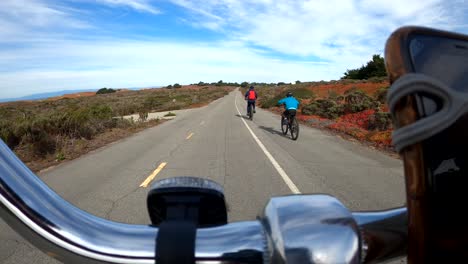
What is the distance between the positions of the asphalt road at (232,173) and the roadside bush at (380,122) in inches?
143

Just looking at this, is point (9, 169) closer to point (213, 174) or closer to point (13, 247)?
point (13, 247)

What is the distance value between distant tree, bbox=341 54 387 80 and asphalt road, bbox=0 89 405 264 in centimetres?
4325

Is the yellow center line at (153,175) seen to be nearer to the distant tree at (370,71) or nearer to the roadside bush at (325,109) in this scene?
the roadside bush at (325,109)

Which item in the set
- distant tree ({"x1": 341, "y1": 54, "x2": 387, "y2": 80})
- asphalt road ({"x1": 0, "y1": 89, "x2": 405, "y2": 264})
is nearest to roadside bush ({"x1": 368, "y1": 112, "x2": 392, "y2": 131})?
asphalt road ({"x1": 0, "y1": 89, "x2": 405, "y2": 264})

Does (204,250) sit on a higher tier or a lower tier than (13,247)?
higher

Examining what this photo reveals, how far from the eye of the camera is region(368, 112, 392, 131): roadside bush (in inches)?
629

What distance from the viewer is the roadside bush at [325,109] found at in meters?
25.2

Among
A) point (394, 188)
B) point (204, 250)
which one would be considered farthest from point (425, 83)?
point (394, 188)

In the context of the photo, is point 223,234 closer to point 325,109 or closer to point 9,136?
point 9,136

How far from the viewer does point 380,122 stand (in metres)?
16.5

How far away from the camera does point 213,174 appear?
8.20 metres

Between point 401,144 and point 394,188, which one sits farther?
point 394,188

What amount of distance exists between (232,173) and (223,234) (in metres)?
7.53

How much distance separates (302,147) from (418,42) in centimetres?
1154
